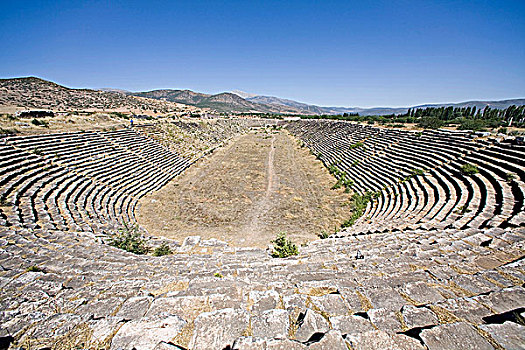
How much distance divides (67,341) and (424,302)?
153 inches

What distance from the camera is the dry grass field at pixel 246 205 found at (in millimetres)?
10422

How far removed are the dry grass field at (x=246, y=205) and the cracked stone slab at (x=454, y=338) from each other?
7.55m

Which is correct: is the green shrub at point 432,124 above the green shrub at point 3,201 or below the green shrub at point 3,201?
above

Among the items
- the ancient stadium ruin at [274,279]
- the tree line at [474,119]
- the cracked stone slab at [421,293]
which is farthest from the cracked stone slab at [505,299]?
the tree line at [474,119]

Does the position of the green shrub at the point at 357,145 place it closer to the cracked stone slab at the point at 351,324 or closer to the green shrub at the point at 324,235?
the green shrub at the point at 324,235

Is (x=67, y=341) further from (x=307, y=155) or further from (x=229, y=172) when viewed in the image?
(x=307, y=155)

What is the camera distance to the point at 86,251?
18.0 feet

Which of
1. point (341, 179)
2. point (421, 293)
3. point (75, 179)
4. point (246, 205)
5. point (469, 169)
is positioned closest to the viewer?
point (421, 293)

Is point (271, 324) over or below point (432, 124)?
below

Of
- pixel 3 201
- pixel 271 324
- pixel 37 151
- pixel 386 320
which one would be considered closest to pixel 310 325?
pixel 271 324

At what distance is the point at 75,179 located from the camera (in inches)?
453

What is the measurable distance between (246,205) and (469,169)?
11252 millimetres

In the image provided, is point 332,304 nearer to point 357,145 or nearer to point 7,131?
point 7,131

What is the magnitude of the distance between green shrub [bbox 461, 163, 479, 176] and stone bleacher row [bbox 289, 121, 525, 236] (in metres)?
0.21
